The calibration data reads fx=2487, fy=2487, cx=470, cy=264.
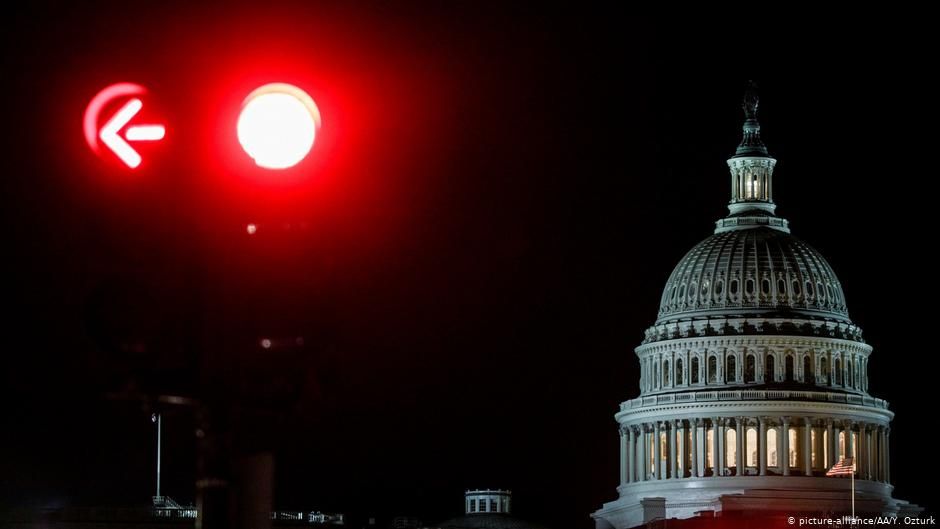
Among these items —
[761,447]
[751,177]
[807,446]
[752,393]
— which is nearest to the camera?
[752,393]

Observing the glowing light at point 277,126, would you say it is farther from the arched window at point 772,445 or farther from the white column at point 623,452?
the white column at point 623,452

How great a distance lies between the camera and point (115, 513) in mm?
141250

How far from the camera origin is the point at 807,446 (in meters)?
181

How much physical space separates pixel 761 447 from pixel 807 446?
3441mm

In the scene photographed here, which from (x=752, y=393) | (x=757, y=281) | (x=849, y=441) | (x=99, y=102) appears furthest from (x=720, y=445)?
(x=99, y=102)

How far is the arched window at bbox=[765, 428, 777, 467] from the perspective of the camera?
18162cm

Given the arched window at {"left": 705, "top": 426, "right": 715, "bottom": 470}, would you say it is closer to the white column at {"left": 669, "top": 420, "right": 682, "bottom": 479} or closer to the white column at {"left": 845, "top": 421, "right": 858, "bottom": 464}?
the white column at {"left": 669, "top": 420, "right": 682, "bottom": 479}

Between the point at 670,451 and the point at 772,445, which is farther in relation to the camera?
the point at 772,445

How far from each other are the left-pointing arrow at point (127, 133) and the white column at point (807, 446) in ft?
561

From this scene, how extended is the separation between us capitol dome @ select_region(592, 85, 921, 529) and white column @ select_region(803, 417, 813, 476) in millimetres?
103

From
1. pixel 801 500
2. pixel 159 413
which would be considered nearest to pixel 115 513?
pixel 801 500

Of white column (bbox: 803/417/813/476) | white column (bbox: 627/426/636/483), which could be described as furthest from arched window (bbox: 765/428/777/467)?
white column (bbox: 627/426/636/483)

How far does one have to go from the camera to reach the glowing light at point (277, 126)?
11.4m

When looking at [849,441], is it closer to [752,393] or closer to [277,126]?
[752,393]
